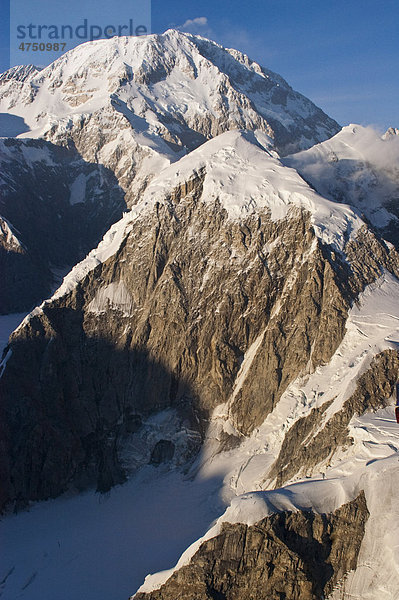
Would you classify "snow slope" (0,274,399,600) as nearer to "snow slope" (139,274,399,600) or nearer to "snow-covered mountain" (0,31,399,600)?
"snow slope" (139,274,399,600)

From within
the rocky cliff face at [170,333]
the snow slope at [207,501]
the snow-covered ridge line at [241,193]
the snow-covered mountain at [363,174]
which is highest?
the snow-covered mountain at [363,174]

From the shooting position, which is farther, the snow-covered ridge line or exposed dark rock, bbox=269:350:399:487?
the snow-covered ridge line

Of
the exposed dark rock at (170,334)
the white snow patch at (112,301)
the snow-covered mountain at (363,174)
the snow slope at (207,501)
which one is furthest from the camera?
the snow-covered mountain at (363,174)

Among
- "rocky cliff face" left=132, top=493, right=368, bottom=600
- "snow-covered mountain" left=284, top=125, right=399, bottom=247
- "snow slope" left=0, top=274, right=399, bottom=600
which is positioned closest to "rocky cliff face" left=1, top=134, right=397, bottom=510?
"snow slope" left=0, top=274, right=399, bottom=600

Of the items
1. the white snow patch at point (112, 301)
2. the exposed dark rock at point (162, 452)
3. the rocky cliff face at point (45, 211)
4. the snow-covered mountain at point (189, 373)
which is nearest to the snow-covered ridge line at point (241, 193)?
the snow-covered mountain at point (189, 373)

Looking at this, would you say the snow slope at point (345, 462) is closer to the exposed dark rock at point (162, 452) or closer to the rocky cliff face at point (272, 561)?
the rocky cliff face at point (272, 561)

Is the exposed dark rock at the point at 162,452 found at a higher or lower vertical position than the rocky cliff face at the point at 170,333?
lower

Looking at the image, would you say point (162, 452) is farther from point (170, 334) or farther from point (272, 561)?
point (272, 561)

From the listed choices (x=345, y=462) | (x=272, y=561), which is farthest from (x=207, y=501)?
(x=272, y=561)

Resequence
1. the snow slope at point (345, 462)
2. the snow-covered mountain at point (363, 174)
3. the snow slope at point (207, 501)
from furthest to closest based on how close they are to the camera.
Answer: the snow-covered mountain at point (363, 174) → the snow slope at point (207, 501) → the snow slope at point (345, 462)
